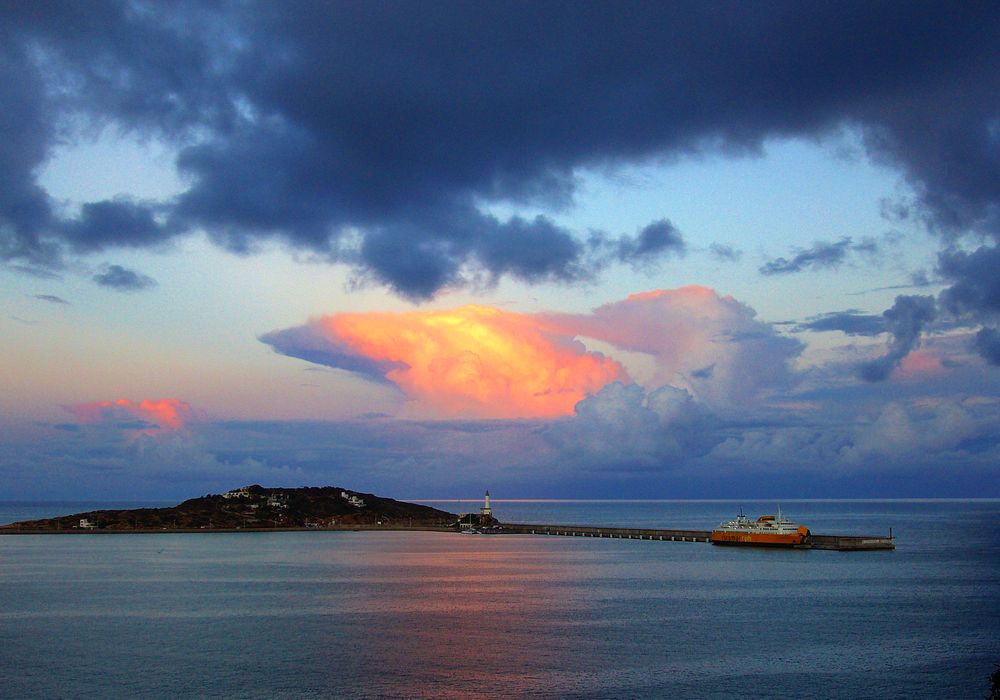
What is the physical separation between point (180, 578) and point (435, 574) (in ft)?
108

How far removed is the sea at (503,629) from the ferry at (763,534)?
2372cm

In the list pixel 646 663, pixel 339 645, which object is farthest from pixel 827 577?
pixel 339 645

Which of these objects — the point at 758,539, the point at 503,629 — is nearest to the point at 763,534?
the point at 758,539

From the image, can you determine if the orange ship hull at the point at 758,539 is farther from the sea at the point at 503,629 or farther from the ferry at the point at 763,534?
the sea at the point at 503,629

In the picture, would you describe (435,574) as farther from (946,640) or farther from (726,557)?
(946,640)

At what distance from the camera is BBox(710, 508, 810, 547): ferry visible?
159 metres

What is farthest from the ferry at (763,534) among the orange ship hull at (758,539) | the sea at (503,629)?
the sea at (503,629)

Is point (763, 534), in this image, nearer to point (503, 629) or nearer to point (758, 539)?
point (758, 539)

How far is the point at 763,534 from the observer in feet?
537

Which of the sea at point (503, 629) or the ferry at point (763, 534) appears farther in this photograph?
the ferry at point (763, 534)

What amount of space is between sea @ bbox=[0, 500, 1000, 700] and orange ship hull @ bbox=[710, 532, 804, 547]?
23347 millimetres

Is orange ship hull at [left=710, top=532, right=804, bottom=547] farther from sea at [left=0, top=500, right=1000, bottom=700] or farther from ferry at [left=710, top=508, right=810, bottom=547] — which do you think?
sea at [left=0, top=500, right=1000, bottom=700]

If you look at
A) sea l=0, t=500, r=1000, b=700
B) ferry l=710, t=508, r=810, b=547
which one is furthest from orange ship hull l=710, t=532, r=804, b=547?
sea l=0, t=500, r=1000, b=700

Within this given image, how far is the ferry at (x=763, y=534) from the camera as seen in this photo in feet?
520
